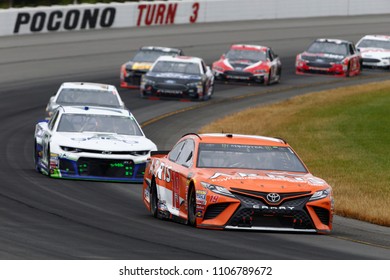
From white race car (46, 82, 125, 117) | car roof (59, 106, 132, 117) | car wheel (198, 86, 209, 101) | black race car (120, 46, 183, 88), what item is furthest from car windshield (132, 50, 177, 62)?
car roof (59, 106, 132, 117)

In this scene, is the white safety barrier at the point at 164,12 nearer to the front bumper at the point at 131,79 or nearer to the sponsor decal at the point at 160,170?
the front bumper at the point at 131,79

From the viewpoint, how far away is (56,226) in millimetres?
16656

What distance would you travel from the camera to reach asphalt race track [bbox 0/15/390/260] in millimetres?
14914

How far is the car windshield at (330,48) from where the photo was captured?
5316 cm

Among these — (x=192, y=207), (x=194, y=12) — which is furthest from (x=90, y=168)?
(x=194, y=12)

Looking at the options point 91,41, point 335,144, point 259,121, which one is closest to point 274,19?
point 91,41

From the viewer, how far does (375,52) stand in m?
58.3

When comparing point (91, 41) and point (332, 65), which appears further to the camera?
point (91, 41)

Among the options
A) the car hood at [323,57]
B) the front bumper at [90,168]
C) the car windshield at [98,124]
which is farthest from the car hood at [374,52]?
the front bumper at [90,168]

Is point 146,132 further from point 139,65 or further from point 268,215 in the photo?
point 268,215

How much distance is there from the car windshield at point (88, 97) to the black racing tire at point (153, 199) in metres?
12.8

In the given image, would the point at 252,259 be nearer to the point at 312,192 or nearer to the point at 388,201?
the point at 312,192

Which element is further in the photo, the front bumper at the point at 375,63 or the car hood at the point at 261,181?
the front bumper at the point at 375,63

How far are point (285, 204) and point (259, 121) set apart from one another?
22.0 metres
